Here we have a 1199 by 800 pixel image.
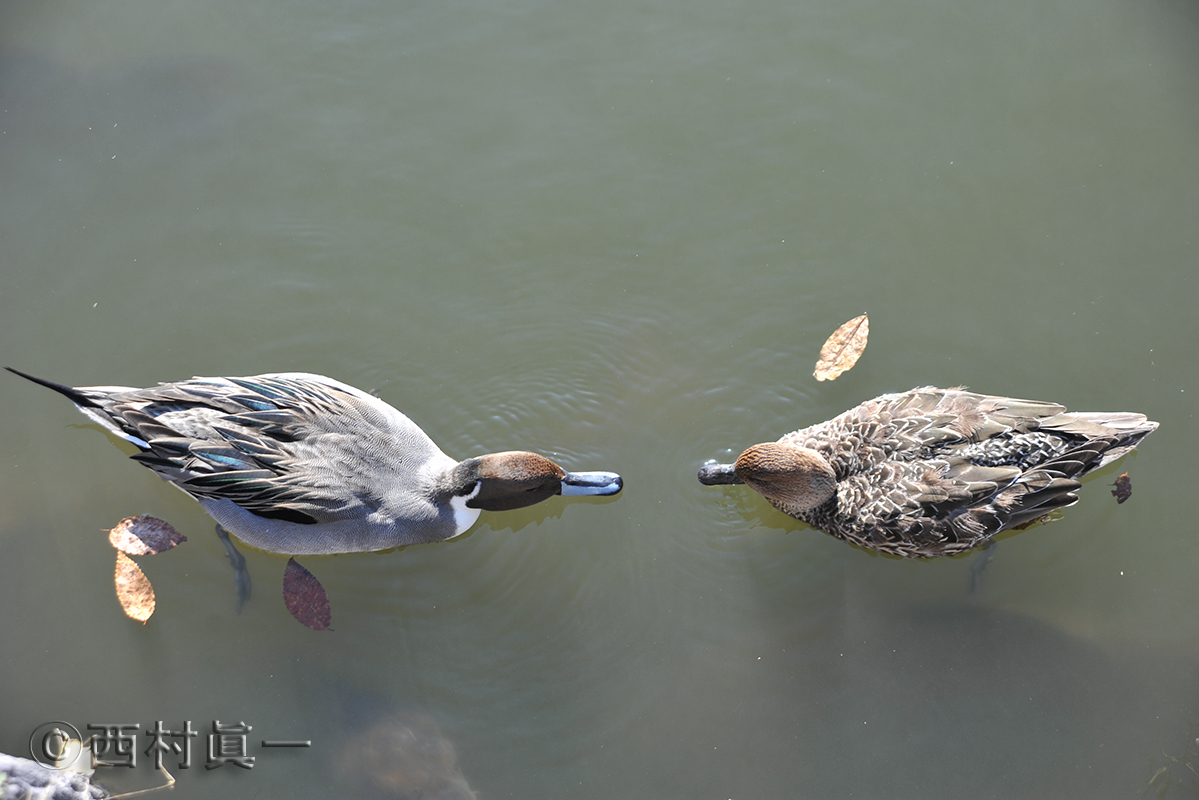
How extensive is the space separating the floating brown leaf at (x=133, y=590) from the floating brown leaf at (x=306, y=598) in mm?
853

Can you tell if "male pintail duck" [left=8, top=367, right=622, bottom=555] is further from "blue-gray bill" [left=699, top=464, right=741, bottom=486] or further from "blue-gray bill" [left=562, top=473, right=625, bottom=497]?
"blue-gray bill" [left=699, top=464, right=741, bottom=486]

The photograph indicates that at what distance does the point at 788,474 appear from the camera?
5012 millimetres

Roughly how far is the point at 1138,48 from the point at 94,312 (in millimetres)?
8151

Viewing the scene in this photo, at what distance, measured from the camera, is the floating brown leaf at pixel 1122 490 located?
5574 millimetres

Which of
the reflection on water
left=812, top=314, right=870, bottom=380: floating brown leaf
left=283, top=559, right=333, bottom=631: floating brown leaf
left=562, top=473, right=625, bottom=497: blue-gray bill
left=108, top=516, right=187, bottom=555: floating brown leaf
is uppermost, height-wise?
left=812, top=314, right=870, bottom=380: floating brown leaf

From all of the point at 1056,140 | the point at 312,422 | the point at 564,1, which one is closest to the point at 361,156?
the point at 564,1

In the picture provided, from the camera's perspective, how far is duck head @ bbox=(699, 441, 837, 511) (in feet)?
16.4

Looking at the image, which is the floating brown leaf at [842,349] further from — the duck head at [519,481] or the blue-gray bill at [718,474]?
the duck head at [519,481]

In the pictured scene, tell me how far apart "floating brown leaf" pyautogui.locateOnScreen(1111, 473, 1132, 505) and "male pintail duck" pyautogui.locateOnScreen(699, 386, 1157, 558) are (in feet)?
1.82

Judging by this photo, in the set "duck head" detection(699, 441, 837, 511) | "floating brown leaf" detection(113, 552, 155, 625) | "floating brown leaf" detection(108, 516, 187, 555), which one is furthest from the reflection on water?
"duck head" detection(699, 441, 837, 511)

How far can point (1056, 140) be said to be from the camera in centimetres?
654
